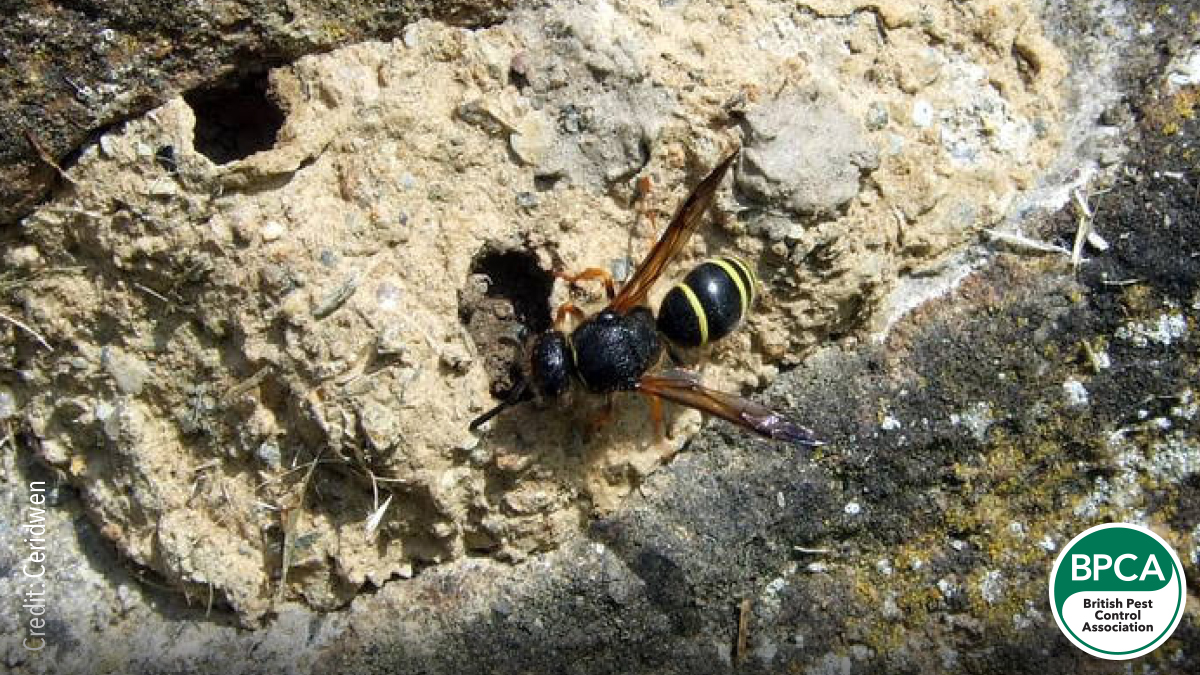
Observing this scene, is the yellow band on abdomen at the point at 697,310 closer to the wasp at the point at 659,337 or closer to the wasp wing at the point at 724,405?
the wasp at the point at 659,337

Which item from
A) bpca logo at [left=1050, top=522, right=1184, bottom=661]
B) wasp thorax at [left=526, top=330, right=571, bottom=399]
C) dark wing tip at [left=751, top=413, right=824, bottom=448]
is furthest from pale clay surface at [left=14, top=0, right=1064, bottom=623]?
bpca logo at [left=1050, top=522, right=1184, bottom=661]

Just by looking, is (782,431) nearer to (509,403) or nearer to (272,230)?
(509,403)

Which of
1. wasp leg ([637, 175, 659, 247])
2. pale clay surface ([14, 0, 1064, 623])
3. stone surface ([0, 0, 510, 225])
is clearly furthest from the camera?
wasp leg ([637, 175, 659, 247])

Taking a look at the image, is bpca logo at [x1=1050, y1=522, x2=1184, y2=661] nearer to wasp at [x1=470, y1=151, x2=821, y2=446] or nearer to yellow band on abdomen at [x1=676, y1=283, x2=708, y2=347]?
wasp at [x1=470, y1=151, x2=821, y2=446]

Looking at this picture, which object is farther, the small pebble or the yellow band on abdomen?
the yellow band on abdomen

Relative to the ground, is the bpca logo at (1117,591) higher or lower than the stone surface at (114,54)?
higher

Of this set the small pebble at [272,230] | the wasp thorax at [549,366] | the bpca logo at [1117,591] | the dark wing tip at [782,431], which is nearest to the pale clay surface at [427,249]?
the small pebble at [272,230]

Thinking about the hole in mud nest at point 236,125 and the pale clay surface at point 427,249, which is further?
the hole in mud nest at point 236,125
